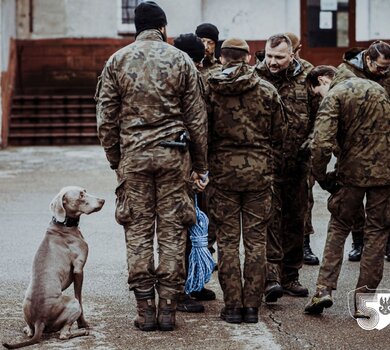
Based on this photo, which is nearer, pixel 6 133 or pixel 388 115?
pixel 388 115

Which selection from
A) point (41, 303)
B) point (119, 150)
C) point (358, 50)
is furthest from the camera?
point (358, 50)

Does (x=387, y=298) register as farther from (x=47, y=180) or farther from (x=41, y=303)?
(x=47, y=180)

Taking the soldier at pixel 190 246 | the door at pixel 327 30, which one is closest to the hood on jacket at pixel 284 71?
the soldier at pixel 190 246

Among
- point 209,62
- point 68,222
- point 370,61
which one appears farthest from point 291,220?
point 68,222

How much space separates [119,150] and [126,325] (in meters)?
1.17

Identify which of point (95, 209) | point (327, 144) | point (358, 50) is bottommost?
point (95, 209)

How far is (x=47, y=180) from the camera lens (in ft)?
51.3

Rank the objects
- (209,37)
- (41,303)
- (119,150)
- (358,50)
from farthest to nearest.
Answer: (209,37)
(358,50)
(119,150)
(41,303)

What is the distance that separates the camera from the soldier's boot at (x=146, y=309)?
6.67m

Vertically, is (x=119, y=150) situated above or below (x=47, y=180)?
above

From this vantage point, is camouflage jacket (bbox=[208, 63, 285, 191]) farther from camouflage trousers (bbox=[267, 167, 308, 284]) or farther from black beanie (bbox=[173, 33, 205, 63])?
camouflage trousers (bbox=[267, 167, 308, 284])

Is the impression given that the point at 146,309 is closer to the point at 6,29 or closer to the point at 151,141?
the point at 151,141

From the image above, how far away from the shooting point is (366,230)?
711cm

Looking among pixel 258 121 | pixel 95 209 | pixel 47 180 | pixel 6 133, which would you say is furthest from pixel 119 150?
pixel 6 133
